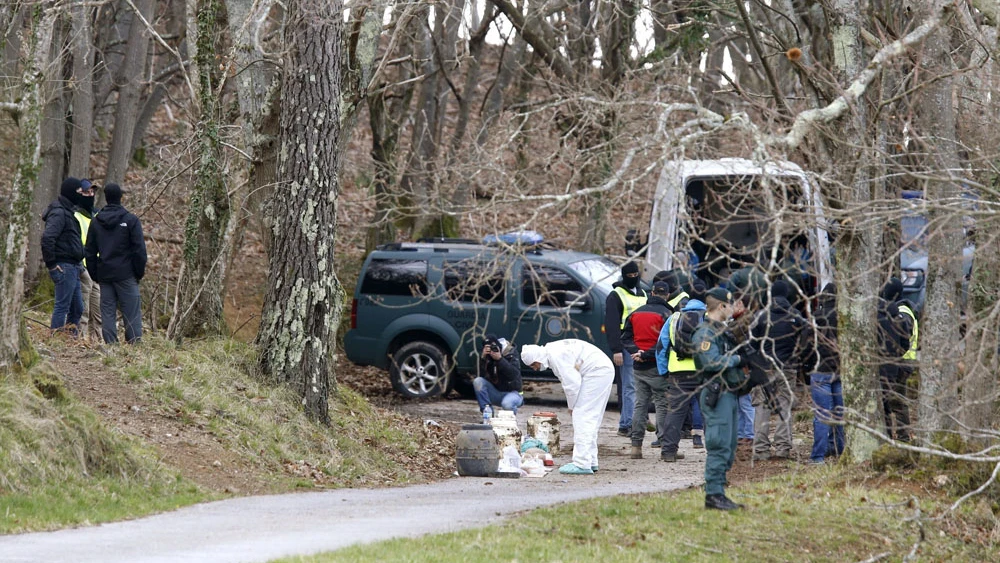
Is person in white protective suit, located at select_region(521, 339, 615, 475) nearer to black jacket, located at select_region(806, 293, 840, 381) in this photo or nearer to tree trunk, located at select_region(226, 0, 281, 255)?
black jacket, located at select_region(806, 293, 840, 381)

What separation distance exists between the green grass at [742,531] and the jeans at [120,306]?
5.52 meters

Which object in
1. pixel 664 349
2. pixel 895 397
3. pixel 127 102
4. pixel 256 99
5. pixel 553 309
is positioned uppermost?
pixel 127 102

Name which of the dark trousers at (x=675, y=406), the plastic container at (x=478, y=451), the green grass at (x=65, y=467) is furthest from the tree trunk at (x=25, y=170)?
the dark trousers at (x=675, y=406)

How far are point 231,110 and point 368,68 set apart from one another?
10.9ft

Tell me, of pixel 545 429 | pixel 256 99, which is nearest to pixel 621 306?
pixel 545 429

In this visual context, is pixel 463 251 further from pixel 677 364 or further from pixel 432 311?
pixel 677 364

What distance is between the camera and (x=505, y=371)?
46.2 ft

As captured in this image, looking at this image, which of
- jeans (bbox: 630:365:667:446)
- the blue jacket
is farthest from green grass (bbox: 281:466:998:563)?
jeans (bbox: 630:365:667:446)

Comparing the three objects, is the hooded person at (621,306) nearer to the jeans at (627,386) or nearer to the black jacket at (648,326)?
the jeans at (627,386)

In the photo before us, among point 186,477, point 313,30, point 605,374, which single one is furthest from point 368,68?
point 186,477

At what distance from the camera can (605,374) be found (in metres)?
11.9

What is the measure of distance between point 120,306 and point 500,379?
171 inches

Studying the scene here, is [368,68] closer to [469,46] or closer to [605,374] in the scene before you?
[605,374]

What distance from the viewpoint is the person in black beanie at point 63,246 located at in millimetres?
13688
